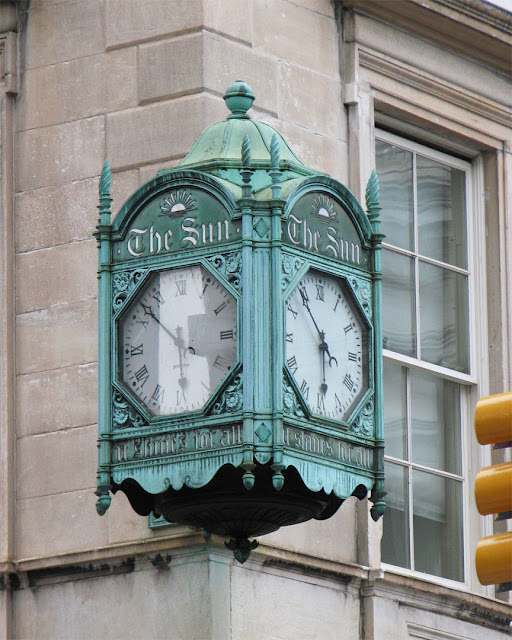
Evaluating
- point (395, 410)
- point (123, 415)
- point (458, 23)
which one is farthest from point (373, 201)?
point (458, 23)

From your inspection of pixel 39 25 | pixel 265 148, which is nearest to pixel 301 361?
pixel 265 148

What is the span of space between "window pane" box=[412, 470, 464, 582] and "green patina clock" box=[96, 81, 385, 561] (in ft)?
10.9

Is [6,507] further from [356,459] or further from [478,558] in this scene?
[478,558]

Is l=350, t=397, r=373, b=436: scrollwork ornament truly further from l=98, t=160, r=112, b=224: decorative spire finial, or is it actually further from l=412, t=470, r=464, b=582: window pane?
l=412, t=470, r=464, b=582: window pane

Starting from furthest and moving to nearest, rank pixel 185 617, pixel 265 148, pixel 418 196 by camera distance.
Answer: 1. pixel 418 196
2. pixel 185 617
3. pixel 265 148

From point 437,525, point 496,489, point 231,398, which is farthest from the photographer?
point 437,525

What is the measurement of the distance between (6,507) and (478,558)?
3.89m

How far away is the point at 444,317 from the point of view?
1262cm

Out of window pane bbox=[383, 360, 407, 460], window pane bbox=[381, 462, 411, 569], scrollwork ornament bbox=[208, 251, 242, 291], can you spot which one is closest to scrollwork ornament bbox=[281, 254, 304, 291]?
scrollwork ornament bbox=[208, 251, 242, 291]

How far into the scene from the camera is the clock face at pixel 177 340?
26.7ft

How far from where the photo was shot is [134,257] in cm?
851

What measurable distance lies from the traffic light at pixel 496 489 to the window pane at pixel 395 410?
4.10 metres

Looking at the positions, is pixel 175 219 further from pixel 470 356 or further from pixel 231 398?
pixel 470 356

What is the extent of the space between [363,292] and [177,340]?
0.90 m
